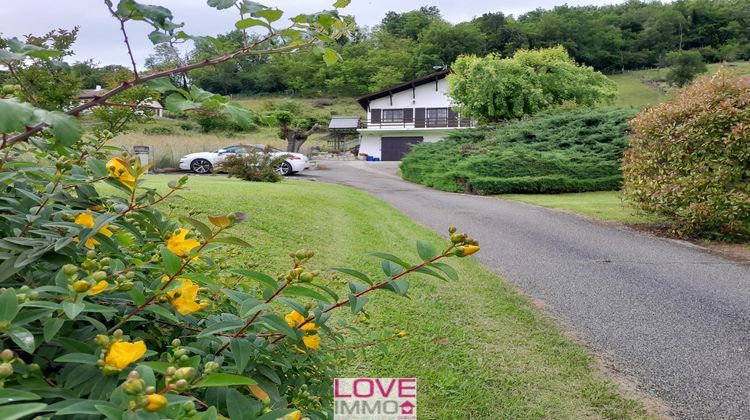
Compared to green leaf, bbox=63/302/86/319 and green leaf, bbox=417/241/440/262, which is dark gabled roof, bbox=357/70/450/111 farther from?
green leaf, bbox=63/302/86/319

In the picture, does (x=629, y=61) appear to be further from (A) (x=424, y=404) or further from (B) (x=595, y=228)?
(A) (x=424, y=404)

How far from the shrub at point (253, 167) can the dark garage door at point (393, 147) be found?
21859mm

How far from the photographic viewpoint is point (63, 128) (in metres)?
0.71

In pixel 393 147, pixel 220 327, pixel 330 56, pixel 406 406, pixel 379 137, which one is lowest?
pixel 406 406

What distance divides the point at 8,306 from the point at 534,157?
15.6 metres

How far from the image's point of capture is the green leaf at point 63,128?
0.70m

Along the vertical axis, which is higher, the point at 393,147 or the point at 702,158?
the point at 393,147

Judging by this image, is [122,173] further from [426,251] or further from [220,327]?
[426,251]

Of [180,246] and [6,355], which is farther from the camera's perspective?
[180,246]

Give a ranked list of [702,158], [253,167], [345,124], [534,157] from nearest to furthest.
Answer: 1. [702,158]
2. [253,167]
3. [534,157]
4. [345,124]

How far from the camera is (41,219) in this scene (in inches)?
39.6

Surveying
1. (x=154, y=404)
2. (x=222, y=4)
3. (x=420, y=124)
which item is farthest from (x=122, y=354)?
(x=420, y=124)

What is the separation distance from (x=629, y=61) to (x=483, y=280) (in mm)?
67431

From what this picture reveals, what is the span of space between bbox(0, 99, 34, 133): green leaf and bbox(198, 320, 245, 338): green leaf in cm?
42
